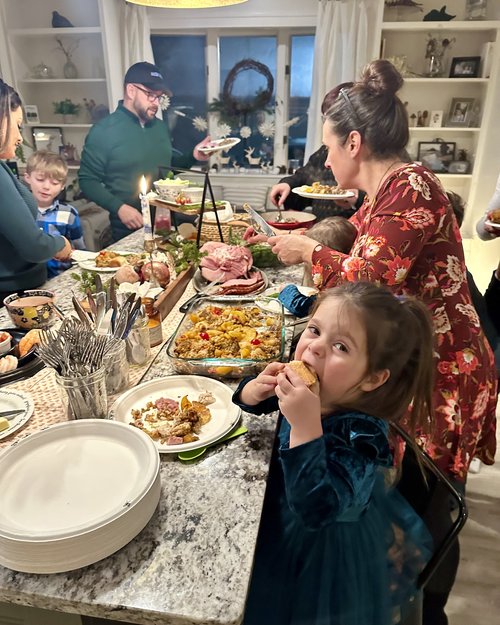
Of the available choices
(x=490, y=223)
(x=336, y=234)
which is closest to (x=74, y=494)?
(x=336, y=234)

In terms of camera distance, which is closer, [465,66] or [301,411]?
[301,411]

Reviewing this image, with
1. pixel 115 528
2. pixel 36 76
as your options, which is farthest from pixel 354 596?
pixel 36 76

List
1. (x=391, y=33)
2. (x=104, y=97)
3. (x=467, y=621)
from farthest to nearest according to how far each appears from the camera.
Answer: (x=104, y=97) < (x=391, y=33) < (x=467, y=621)

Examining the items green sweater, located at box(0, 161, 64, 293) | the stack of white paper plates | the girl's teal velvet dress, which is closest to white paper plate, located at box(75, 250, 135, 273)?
green sweater, located at box(0, 161, 64, 293)

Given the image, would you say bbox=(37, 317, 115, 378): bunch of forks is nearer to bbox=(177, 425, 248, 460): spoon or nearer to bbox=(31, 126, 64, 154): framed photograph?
bbox=(177, 425, 248, 460): spoon

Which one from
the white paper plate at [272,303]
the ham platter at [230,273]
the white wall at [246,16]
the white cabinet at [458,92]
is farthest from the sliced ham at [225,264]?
the white wall at [246,16]

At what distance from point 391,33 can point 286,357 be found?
4.33m

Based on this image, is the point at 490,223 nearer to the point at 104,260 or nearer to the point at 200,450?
Answer: the point at 104,260

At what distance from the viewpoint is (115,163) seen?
3.48 m

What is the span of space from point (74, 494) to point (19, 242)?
125 cm

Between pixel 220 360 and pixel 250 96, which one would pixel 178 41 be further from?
pixel 220 360

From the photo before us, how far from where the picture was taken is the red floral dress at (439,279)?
49.1 inches

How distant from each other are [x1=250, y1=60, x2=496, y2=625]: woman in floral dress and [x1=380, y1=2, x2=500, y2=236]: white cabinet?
342cm

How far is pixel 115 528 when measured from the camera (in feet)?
2.38
